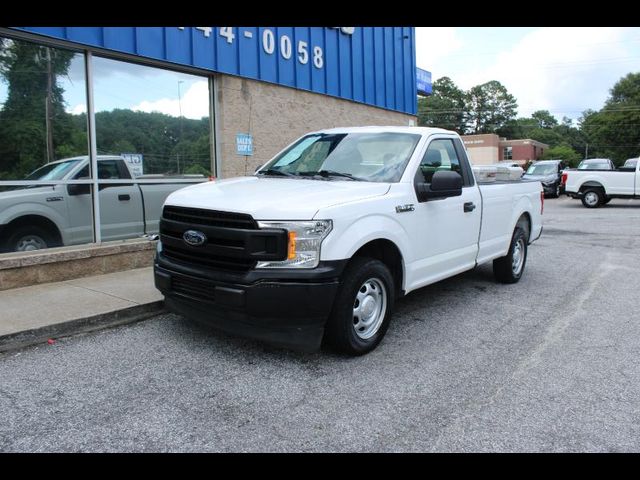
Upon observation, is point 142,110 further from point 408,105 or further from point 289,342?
point 408,105

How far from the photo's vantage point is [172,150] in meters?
8.34

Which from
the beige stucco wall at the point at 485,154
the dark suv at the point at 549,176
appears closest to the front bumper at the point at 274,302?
the dark suv at the point at 549,176

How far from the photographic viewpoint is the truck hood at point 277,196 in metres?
3.88

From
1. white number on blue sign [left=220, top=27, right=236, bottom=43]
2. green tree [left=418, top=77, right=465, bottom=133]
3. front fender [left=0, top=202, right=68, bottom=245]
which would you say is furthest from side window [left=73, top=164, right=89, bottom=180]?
green tree [left=418, top=77, right=465, bottom=133]

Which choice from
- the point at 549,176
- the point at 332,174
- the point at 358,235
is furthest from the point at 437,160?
the point at 549,176

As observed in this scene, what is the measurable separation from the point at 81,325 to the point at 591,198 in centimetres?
1988

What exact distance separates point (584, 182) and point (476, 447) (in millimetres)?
19659

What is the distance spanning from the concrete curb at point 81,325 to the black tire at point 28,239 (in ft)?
6.90

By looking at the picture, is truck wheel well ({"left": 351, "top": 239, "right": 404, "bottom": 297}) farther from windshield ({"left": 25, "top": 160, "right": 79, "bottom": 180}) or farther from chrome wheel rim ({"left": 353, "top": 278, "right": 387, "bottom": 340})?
windshield ({"left": 25, "top": 160, "right": 79, "bottom": 180})

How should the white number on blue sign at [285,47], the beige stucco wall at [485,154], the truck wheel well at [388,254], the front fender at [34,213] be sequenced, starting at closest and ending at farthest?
the truck wheel well at [388,254] < the front fender at [34,213] < the white number on blue sign at [285,47] < the beige stucco wall at [485,154]

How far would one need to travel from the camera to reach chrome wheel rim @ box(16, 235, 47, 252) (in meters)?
6.35

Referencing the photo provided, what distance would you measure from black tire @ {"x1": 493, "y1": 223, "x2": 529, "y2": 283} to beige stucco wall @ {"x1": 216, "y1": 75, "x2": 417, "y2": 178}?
464 centimetres

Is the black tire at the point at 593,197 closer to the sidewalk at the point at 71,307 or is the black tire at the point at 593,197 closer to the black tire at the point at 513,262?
the black tire at the point at 513,262
